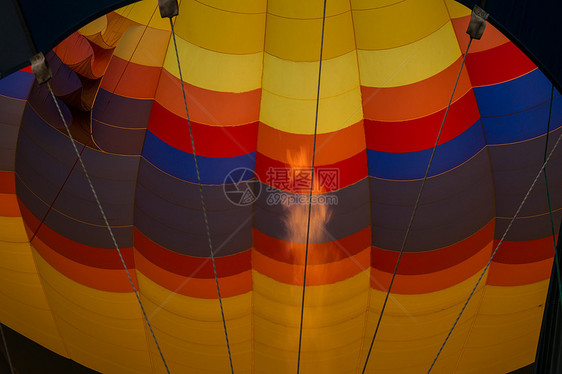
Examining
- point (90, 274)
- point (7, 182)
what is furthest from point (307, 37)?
point (7, 182)

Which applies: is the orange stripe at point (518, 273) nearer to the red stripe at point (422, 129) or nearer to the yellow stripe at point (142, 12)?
the red stripe at point (422, 129)

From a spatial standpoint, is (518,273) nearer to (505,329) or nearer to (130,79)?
(505,329)

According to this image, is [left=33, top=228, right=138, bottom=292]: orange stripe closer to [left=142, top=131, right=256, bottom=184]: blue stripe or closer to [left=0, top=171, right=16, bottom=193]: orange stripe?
[left=0, top=171, right=16, bottom=193]: orange stripe

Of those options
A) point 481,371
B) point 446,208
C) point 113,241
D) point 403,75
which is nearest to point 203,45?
point 403,75

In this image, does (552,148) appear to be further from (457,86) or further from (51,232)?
(51,232)

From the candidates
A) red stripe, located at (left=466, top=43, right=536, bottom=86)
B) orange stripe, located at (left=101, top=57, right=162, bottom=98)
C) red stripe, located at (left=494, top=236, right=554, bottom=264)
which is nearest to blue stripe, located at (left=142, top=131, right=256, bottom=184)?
orange stripe, located at (left=101, top=57, right=162, bottom=98)

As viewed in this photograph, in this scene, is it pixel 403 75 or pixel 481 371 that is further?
pixel 481 371
